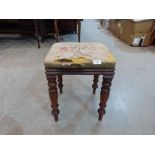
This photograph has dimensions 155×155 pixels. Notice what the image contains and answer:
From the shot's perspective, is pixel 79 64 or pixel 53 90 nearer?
pixel 79 64

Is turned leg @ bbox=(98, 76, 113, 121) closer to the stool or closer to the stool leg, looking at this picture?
the stool

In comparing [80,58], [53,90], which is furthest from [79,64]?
[53,90]

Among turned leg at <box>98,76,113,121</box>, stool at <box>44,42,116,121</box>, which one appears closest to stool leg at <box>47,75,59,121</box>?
stool at <box>44,42,116,121</box>

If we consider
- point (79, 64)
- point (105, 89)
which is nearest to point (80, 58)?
point (79, 64)

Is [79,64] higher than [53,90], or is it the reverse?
[79,64]

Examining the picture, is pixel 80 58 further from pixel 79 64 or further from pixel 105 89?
pixel 105 89

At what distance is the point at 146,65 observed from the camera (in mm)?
1974

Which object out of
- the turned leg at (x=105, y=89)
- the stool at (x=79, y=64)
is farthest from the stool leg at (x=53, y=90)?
the turned leg at (x=105, y=89)

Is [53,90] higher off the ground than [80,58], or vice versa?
[80,58]

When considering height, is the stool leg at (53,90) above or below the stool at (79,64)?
below

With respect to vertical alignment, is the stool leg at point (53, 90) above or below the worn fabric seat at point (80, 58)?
below

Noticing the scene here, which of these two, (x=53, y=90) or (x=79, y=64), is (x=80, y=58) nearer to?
(x=79, y=64)

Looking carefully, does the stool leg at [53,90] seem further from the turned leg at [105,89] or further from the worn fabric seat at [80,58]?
the turned leg at [105,89]

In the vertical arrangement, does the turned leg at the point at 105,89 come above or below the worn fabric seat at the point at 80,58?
below
